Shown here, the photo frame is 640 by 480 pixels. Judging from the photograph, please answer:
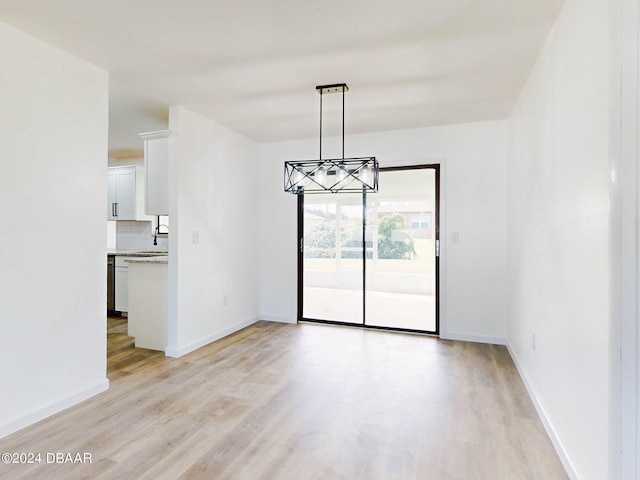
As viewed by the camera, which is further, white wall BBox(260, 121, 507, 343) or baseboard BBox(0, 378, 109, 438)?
white wall BBox(260, 121, 507, 343)

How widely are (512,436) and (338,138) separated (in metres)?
3.62

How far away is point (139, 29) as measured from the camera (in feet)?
7.38

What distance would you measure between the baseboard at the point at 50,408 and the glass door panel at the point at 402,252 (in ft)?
9.94

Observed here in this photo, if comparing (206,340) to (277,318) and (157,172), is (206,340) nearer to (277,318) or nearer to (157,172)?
(277,318)

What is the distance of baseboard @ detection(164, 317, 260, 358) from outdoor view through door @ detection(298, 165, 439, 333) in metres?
0.79

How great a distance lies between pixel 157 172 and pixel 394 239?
282 centimetres

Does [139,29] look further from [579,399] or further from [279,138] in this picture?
[579,399]

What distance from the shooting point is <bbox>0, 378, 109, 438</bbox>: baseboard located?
2.23 metres

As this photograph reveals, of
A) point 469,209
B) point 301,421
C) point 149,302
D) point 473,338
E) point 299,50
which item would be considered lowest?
point 301,421

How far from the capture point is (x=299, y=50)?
98.3 inches

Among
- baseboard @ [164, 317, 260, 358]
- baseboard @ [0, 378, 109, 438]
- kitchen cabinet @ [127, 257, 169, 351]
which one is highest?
kitchen cabinet @ [127, 257, 169, 351]

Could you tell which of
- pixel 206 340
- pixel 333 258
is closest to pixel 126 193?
pixel 206 340

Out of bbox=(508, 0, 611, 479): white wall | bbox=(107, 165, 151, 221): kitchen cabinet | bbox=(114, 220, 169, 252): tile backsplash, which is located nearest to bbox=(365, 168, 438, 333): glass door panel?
bbox=(508, 0, 611, 479): white wall

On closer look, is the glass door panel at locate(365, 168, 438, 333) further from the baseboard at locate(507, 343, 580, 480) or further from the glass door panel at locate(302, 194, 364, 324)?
the baseboard at locate(507, 343, 580, 480)
